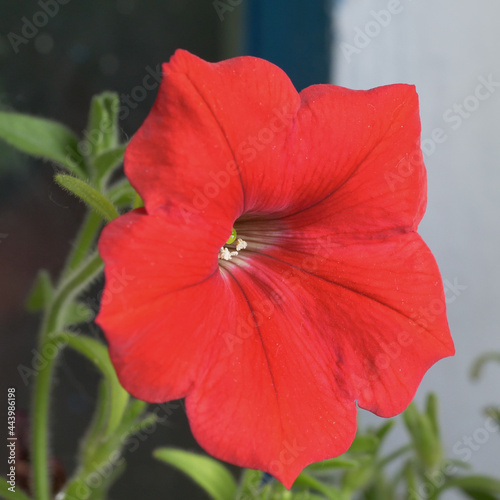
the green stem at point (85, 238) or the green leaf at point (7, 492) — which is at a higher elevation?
the green stem at point (85, 238)

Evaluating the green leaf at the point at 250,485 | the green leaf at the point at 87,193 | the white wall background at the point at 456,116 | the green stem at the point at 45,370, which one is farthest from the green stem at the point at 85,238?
the white wall background at the point at 456,116

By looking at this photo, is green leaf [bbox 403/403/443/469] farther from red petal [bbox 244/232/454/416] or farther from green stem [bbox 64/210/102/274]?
green stem [bbox 64/210/102/274]

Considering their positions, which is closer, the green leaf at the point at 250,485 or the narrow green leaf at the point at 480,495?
the green leaf at the point at 250,485

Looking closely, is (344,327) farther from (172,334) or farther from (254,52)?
(254,52)

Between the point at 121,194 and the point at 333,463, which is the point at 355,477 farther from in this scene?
the point at 121,194

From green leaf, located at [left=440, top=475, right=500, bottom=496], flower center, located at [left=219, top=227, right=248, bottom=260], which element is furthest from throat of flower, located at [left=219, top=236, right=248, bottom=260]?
green leaf, located at [left=440, top=475, right=500, bottom=496]

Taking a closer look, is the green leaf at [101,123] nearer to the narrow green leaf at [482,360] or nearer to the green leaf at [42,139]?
the green leaf at [42,139]
